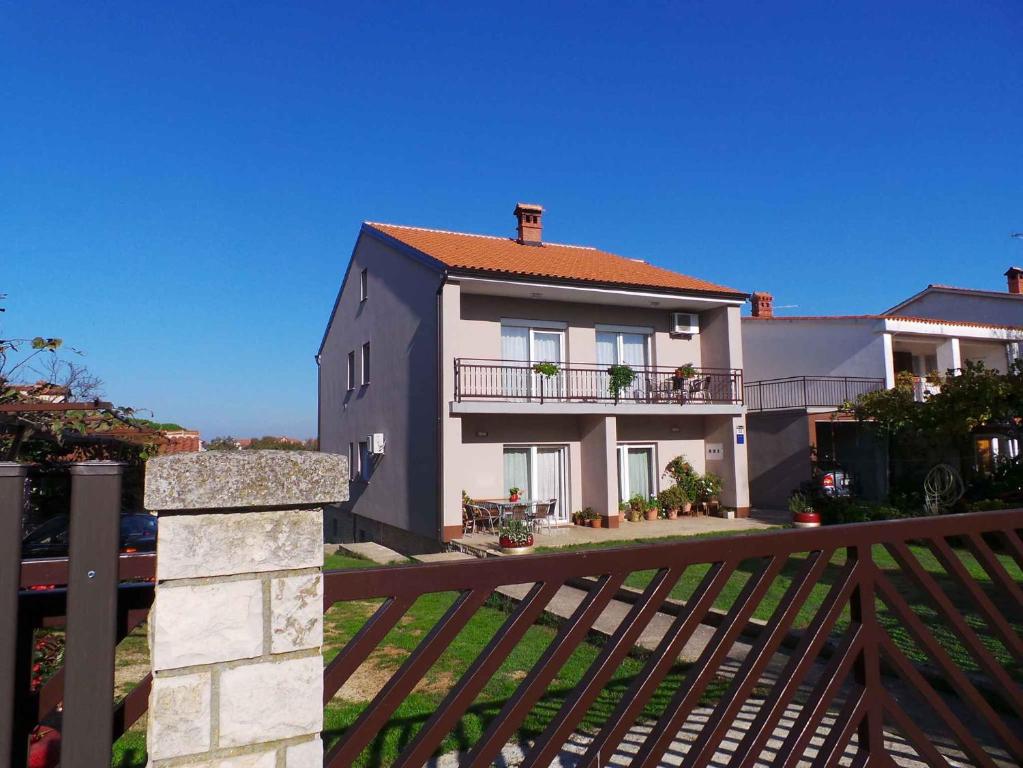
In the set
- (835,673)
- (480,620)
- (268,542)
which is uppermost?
(268,542)

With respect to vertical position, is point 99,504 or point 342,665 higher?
point 99,504

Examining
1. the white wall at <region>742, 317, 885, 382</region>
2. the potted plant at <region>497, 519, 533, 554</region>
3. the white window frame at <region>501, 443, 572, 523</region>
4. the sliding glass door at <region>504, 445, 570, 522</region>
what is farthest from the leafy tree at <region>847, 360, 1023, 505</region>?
the potted plant at <region>497, 519, 533, 554</region>

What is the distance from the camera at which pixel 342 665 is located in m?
1.78

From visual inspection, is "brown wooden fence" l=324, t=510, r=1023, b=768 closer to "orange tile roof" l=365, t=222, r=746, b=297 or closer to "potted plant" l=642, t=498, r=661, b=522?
"orange tile roof" l=365, t=222, r=746, b=297

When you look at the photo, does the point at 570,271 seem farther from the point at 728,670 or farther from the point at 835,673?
the point at 835,673

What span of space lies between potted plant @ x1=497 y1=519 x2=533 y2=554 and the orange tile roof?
5.71 m

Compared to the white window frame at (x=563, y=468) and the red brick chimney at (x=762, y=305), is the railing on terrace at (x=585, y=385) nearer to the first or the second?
the white window frame at (x=563, y=468)

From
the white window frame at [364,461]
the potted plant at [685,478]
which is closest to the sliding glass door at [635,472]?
the potted plant at [685,478]

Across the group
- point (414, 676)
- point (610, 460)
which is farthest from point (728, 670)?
point (610, 460)

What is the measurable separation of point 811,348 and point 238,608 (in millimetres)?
Result: 24294

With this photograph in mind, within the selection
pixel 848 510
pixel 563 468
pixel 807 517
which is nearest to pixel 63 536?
pixel 563 468

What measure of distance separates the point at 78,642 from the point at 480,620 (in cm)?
678

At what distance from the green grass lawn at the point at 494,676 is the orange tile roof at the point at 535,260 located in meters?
8.71

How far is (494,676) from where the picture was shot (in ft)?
19.2
